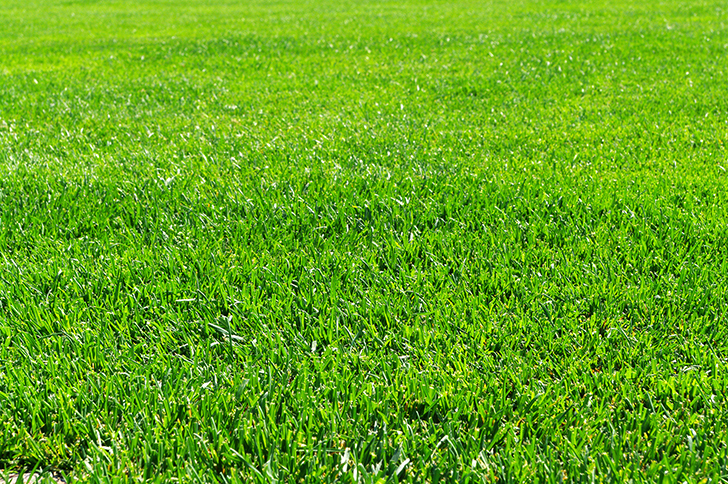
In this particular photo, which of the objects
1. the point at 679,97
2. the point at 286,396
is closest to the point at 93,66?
the point at 679,97

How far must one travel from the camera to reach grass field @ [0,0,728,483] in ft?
6.28

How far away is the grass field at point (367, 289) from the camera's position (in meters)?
1.92

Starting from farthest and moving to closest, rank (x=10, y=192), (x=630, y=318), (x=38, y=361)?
(x=10, y=192) < (x=630, y=318) < (x=38, y=361)

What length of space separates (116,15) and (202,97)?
1451 cm

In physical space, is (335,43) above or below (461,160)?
above

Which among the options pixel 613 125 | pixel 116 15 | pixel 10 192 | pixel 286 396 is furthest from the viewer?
pixel 116 15

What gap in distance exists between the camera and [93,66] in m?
9.03

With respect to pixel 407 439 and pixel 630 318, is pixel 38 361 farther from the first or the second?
pixel 630 318

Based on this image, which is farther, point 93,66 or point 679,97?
point 93,66

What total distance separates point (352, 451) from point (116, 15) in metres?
20.2

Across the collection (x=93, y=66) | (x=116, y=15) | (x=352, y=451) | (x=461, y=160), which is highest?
(x=116, y=15)

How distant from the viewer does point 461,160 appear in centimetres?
446

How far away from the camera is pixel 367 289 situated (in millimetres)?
2783

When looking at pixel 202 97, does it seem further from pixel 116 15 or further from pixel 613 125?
pixel 116 15
